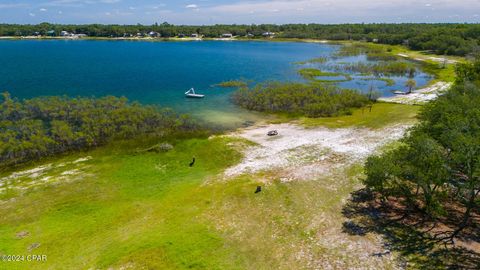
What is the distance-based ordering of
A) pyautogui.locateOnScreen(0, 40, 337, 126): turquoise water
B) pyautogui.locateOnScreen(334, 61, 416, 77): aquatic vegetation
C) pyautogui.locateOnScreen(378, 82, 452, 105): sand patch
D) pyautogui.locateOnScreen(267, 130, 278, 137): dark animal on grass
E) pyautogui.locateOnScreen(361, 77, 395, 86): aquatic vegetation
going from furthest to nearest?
pyautogui.locateOnScreen(334, 61, 416, 77): aquatic vegetation → pyautogui.locateOnScreen(361, 77, 395, 86): aquatic vegetation → pyautogui.locateOnScreen(0, 40, 337, 126): turquoise water → pyautogui.locateOnScreen(378, 82, 452, 105): sand patch → pyautogui.locateOnScreen(267, 130, 278, 137): dark animal on grass

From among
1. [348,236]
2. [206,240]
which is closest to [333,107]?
[348,236]

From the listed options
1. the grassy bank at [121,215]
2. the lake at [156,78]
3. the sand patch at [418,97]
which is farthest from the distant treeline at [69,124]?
the sand patch at [418,97]

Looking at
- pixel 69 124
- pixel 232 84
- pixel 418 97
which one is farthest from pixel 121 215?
pixel 418 97

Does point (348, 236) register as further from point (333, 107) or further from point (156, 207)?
point (333, 107)

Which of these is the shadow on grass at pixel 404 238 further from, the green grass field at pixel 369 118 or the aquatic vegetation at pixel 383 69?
the aquatic vegetation at pixel 383 69

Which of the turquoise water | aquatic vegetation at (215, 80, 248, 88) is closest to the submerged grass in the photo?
the turquoise water

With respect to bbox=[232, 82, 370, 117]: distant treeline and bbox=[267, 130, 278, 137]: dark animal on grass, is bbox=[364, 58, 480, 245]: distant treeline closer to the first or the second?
bbox=[267, 130, 278, 137]: dark animal on grass

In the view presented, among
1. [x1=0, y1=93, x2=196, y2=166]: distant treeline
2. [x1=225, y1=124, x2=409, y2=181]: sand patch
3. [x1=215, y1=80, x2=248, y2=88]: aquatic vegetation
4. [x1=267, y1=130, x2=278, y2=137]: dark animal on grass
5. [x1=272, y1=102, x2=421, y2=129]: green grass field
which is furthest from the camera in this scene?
[x1=215, y1=80, x2=248, y2=88]: aquatic vegetation
